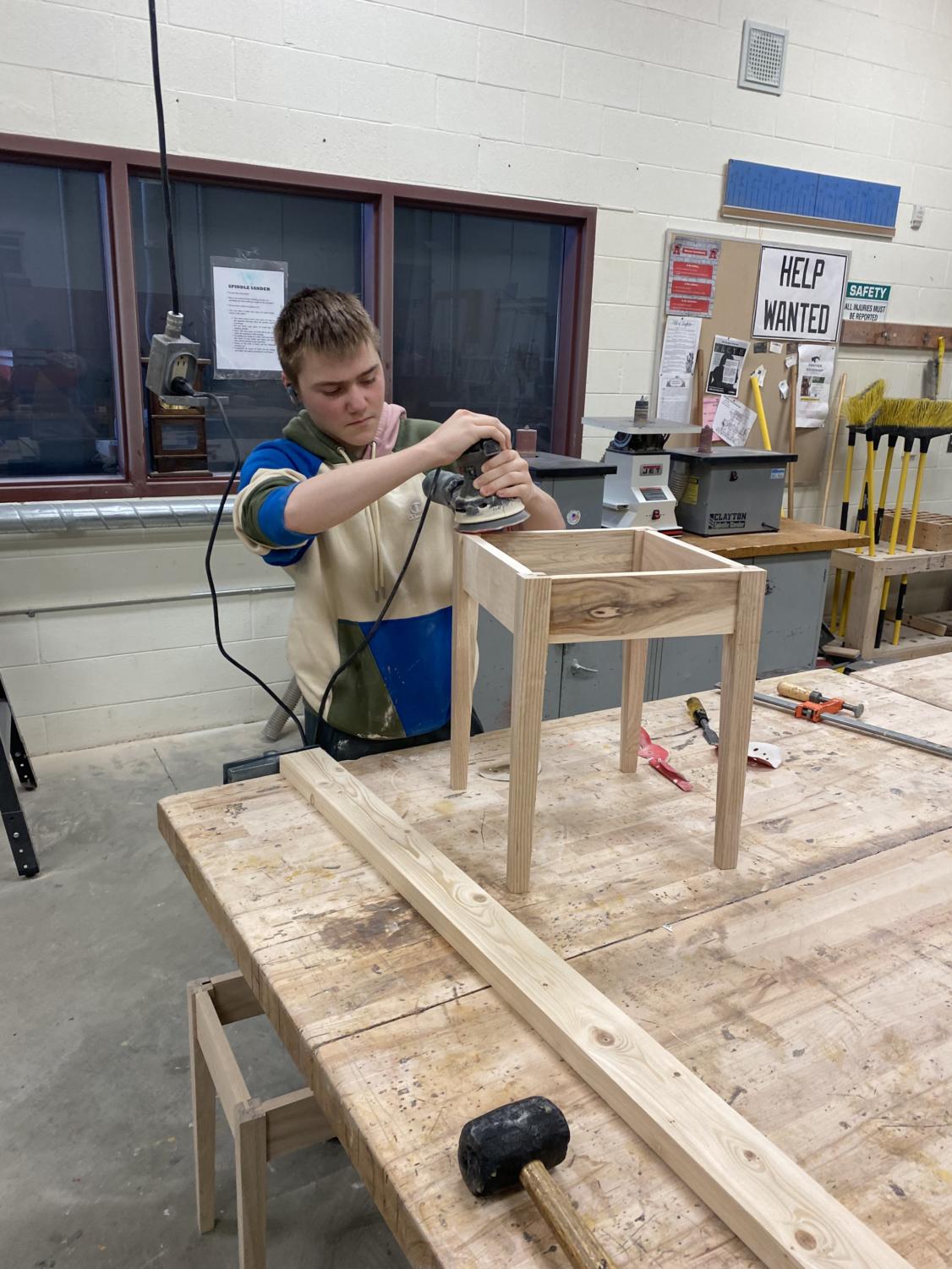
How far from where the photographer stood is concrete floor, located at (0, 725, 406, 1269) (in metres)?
1.36

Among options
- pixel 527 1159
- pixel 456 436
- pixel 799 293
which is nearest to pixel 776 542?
pixel 799 293

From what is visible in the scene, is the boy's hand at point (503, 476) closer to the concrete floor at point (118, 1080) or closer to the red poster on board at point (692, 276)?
the concrete floor at point (118, 1080)

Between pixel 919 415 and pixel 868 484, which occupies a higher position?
pixel 919 415

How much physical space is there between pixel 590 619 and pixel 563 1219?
57cm

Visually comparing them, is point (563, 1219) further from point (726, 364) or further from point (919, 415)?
point (919, 415)

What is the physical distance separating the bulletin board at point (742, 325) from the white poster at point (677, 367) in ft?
0.07

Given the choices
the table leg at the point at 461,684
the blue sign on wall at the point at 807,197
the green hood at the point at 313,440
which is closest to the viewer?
the table leg at the point at 461,684

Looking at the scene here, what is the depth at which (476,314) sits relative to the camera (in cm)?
325

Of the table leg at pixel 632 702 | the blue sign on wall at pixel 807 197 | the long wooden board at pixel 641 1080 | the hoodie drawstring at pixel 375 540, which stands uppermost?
the blue sign on wall at pixel 807 197

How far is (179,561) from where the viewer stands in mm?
2939

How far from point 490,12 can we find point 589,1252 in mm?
3355

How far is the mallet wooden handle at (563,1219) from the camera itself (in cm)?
53

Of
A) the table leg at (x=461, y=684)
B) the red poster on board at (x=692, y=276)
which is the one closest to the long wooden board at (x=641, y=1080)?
the table leg at (x=461, y=684)

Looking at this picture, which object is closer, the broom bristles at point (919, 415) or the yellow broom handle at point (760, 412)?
the broom bristles at point (919, 415)
